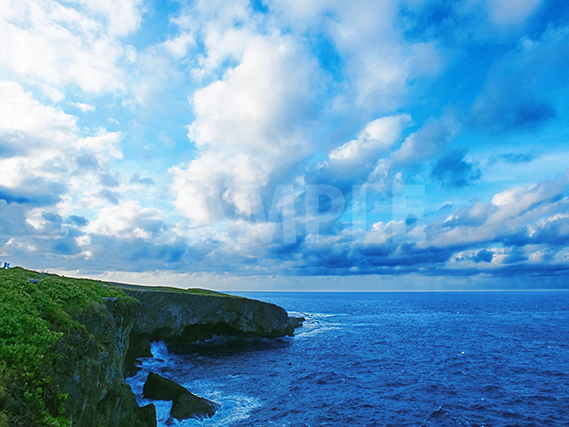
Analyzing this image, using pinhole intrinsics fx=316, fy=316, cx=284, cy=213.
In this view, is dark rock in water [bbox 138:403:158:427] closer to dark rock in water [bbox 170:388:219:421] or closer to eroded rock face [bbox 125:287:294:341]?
dark rock in water [bbox 170:388:219:421]

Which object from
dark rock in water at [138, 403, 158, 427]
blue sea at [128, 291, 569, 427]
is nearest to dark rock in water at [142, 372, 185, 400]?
blue sea at [128, 291, 569, 427]

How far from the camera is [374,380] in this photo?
126 ft

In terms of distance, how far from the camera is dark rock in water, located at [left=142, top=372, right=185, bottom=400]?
29600mm

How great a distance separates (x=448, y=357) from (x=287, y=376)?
2706cm

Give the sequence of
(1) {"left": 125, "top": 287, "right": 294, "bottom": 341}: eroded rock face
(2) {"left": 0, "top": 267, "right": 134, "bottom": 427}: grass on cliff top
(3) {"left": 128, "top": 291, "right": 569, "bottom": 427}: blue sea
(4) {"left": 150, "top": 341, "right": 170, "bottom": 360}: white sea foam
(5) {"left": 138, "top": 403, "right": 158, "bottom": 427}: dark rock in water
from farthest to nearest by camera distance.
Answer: (1) {"left": 125, "top": 287, "right": 294, "bottom": 341}: eroded rock face
(4) {"left": 150, "top": 341, "right": 170, "bottom": 360}: white sea foam
(3) {"left": 128, "top": 291, "right": 569, "bottom": 427}: blue sea
(5) {"left": 138, "top": 403, "right": 158, "bottom": 427}: dark rock in water
(2) {"left": 0, "top": 267, "right": 134, "bottom": 427}: grass on cliff top

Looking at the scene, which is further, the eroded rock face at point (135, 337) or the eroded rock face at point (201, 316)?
the eroded rock face at point (201, 316)

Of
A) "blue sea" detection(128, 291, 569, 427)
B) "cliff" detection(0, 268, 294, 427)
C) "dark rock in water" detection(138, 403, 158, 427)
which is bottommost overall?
"blue sea" detection(128, 291, 569, 427)

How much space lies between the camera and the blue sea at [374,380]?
91.5 feet

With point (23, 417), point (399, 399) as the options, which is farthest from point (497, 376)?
point (23, 417)

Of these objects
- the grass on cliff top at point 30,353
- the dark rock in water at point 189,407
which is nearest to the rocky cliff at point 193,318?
the dark rock in water at point 189,407

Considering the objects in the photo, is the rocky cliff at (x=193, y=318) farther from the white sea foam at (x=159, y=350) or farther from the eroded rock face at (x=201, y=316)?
the white sea foam at (x=159, y=350)

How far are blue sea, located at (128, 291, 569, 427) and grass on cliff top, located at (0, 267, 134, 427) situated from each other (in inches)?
682

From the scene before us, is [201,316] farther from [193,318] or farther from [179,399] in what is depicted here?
[179,399]

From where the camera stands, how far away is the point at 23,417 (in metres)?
8.09
